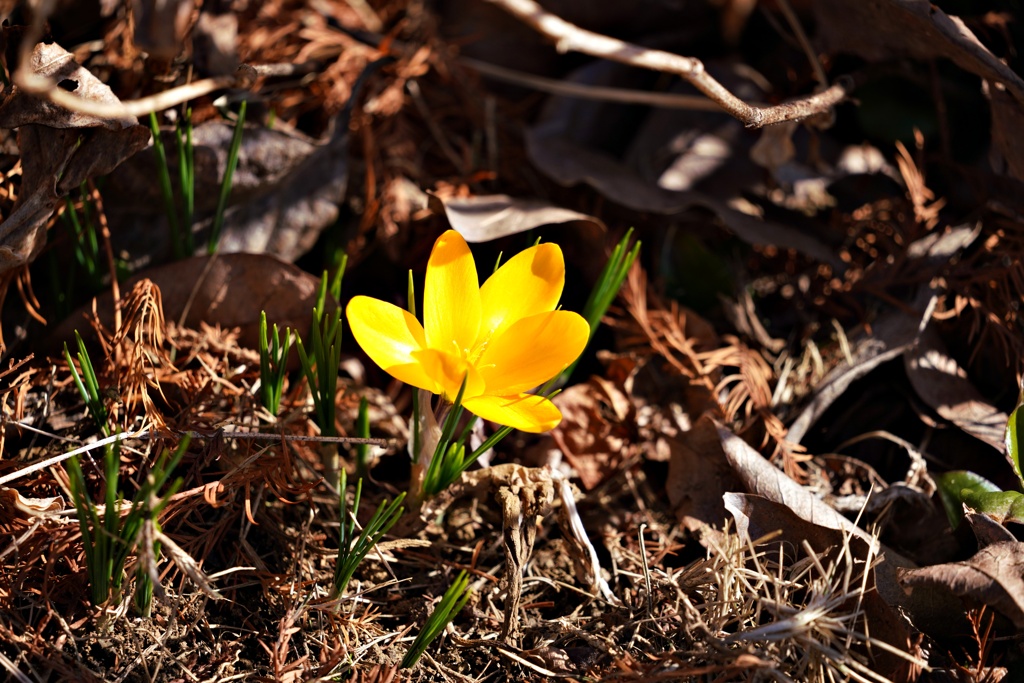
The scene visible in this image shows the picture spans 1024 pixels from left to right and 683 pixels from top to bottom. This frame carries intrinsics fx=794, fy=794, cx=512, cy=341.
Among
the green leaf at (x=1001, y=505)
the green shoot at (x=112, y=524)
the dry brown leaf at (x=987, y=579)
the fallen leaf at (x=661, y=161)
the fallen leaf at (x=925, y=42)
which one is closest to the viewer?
the green shoot at (x=112, y=524)

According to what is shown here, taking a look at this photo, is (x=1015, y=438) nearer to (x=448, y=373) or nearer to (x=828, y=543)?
(x=828, y=543)

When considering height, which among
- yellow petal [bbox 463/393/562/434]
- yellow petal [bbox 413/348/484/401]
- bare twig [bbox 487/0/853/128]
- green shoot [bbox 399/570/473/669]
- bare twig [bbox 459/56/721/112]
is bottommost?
green shoot [bbox 399/570/473/669]

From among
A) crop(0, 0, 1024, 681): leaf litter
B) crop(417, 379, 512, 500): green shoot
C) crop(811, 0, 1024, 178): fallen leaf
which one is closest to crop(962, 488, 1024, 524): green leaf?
crop(0, 0, 1024, 681): leaf litter

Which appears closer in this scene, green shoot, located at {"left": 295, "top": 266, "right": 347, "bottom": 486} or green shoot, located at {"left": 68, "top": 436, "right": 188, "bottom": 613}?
green shoot, located at {"left": 68, "top": 436, "right": 188, "bottom": 613}

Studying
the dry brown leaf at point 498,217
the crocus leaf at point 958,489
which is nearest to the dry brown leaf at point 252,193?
the dry brown leaf at point 498,217

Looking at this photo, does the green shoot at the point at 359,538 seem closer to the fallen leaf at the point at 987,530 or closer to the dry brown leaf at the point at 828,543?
the dry brown leaf at the point at 828,543

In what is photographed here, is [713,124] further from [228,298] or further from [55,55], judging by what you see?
[55,55]

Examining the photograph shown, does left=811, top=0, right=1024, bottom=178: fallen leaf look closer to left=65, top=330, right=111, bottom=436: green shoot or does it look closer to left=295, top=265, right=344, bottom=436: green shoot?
left=295, top=265, right=344, bottom=436: green shoot
